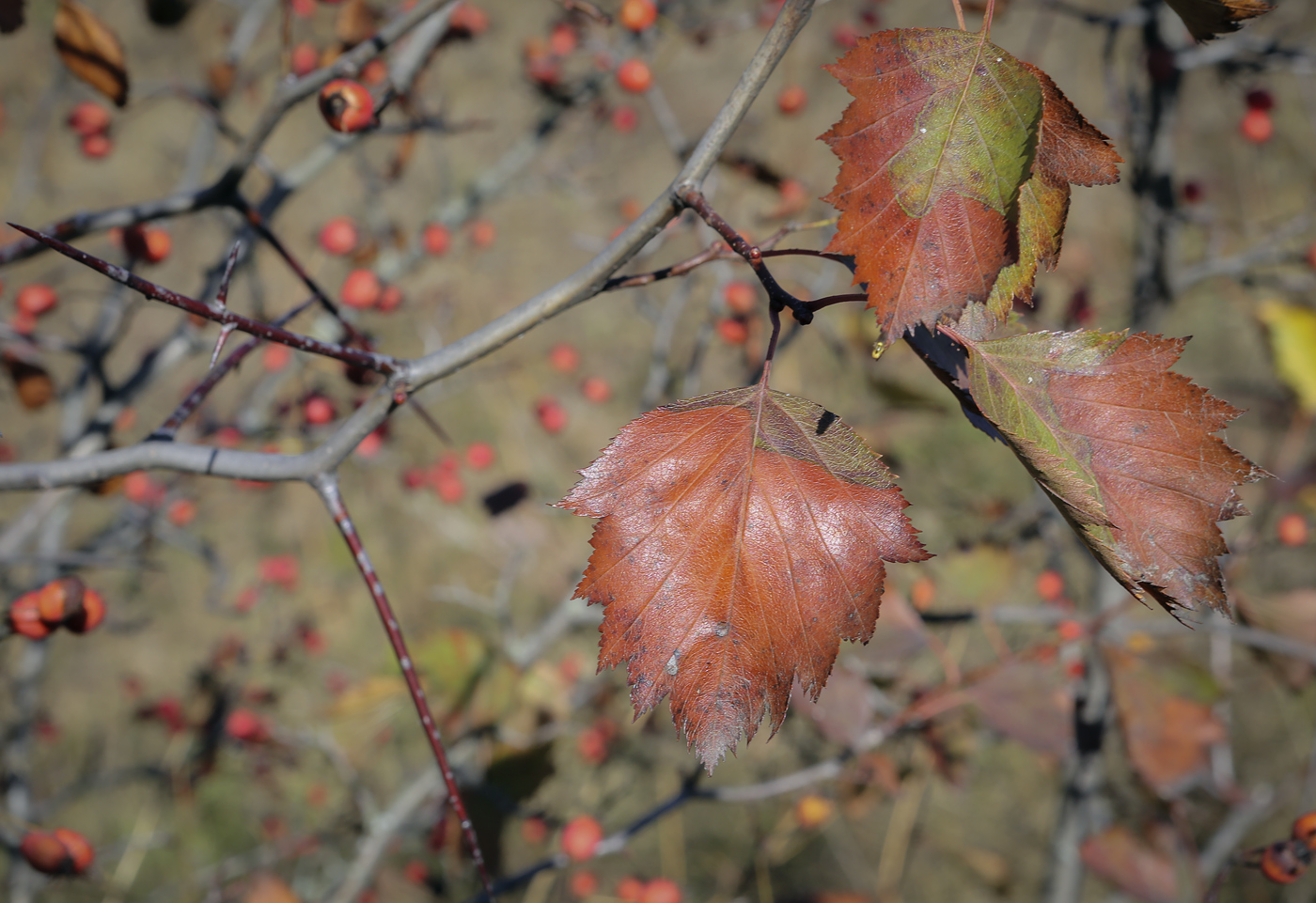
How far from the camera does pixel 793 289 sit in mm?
3434

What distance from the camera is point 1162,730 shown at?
5.55 ft

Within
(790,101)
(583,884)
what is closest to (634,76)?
(790,101)

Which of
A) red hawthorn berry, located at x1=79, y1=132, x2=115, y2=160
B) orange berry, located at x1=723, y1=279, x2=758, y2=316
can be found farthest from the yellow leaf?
red hawthorn berry, located at x1=79, y1=132, x2=115, y2=160

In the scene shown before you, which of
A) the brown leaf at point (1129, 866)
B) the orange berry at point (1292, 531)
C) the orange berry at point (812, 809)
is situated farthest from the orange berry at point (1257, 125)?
the orange berry at point (812, 809)

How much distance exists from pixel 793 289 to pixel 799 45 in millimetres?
3137

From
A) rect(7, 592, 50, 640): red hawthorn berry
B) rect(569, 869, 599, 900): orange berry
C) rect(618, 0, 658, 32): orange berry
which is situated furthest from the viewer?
rect(569, 869, 599, 900): orange berry

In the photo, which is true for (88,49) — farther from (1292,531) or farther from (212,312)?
(1292,531)

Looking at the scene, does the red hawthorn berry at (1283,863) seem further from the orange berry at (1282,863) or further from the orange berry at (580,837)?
the orange berry at (580,837)

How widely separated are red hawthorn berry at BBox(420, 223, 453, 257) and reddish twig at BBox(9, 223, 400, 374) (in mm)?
2020

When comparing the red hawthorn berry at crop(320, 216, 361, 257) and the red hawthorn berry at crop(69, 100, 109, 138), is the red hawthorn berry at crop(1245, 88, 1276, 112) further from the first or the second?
the red hawthorn berry at crop(69, 100, 109, 138)

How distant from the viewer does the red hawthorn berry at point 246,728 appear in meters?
2.86

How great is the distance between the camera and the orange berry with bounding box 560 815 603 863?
189cm

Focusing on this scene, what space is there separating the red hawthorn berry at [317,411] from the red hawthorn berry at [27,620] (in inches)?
34.3

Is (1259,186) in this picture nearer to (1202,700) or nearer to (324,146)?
(1202,700)
